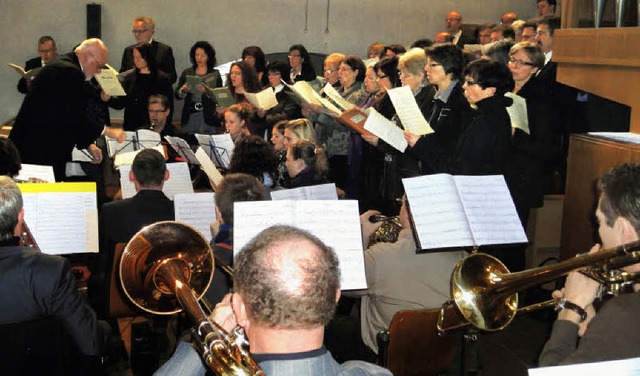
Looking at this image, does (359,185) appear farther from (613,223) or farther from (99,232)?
(613,223)

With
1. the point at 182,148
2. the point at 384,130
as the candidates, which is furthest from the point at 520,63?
the point at 182,148

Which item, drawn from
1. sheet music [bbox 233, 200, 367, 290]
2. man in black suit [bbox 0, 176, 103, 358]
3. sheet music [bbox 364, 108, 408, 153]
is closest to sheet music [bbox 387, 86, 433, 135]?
sheet music [bbox 364, 108, 408, 153]

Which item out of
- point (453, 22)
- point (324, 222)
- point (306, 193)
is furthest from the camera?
point (453, 22)

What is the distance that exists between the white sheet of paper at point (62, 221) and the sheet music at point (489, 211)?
1.73 meters

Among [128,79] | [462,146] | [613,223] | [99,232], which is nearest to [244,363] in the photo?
[613,223]

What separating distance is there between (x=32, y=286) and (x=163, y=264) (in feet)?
1.43

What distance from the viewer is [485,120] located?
4488 mm

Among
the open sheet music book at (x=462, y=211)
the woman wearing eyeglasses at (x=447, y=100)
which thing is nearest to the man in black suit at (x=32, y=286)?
the open sheet music book at (x=462, y=211)

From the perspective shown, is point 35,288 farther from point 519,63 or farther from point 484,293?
point 519,63

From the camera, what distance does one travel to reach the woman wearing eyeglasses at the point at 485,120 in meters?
4.49

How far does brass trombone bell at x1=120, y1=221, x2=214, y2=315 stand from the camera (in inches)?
106

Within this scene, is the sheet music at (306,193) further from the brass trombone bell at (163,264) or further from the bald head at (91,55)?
the bald head at (91,55)

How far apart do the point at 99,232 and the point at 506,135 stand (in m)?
2.24

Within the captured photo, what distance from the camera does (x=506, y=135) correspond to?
4.56 metres
